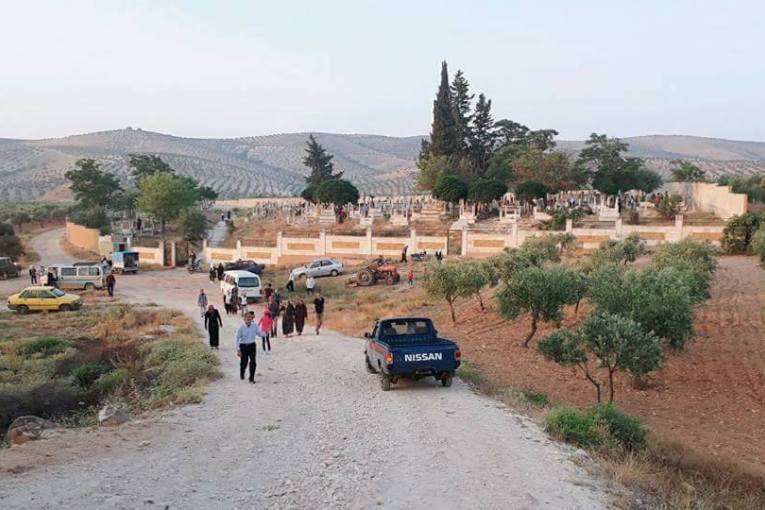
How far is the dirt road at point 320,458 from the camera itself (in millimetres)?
7000

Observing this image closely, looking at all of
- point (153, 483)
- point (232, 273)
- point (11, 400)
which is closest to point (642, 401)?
point (153, 483)

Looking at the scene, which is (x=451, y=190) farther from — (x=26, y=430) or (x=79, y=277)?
(x=26, y=430)

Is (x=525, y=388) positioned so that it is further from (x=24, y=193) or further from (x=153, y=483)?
(x=24, y=193)

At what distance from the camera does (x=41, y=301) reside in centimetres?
2866

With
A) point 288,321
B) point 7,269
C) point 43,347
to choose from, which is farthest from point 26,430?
point 7,269

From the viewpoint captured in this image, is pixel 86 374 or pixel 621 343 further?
pixel 86 374

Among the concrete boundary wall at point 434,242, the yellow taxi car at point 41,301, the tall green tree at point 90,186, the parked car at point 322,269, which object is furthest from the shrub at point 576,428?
the tall green tree at point 90,186

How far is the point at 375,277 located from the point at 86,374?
63.7 ft

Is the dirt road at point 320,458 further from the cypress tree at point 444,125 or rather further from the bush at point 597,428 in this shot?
the cypress tree at point 444,125

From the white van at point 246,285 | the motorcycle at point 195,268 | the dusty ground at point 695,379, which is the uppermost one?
the white van at point 246,285

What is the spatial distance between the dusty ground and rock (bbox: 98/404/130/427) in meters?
7.72

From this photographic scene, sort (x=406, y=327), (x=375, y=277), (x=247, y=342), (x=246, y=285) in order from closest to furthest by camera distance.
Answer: (x=247, y=342), (x=406, y=327), (x=246, y=285), (x=375, y=277)

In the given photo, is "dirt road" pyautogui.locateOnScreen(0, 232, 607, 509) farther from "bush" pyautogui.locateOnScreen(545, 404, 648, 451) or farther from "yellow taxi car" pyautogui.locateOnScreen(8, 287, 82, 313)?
"yellow taxi car" pyautogui.locateOnScreen(8, 287, 82, 313)

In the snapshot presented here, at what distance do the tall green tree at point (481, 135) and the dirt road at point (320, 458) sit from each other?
2614 inches
